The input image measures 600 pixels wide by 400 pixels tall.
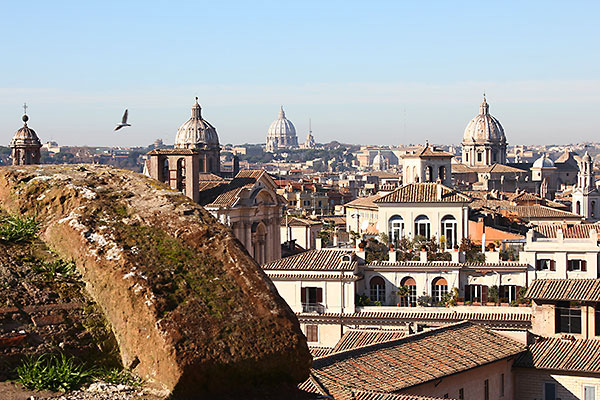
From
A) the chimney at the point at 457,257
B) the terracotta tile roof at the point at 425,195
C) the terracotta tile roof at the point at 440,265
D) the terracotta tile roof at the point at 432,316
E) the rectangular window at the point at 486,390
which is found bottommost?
the rectangular window at the point at 486,390

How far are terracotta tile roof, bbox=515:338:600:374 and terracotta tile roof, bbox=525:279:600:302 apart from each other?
1.41 metres

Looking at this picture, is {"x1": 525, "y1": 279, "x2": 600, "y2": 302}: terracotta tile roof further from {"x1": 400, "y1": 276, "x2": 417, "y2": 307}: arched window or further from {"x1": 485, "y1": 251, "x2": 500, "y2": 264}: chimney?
{"x1": 485, "y1": 251, "x2": 500, "y2": 264}: chimney

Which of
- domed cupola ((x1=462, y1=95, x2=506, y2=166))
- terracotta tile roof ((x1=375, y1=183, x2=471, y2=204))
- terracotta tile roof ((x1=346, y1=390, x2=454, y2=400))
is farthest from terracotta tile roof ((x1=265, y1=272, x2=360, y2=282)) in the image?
domed cupola ((x1=462, y1=95, x2=506, y2=166))

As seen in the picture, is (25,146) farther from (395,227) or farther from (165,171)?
(395,227)

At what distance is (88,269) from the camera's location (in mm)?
4277

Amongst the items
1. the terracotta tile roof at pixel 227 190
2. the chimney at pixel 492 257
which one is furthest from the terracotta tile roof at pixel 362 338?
the terracotta tile roof at pixel 227 190

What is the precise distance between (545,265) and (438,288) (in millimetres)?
3168

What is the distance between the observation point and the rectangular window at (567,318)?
24422mm

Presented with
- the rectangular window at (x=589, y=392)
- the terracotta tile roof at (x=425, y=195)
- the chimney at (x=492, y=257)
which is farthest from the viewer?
the terracotta tile roof at (x=425, y=195)

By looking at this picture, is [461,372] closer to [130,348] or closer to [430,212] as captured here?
[130,348]

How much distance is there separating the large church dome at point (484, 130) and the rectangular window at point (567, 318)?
117765mm

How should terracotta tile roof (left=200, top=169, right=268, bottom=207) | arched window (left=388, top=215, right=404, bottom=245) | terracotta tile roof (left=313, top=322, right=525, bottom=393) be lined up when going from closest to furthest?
terracotta tile roof (left=313, top=322, right=525, bottom=393), terracotta tile roof (left=200, top=169, right=268, bottom=207), arched window (left=388, top=215, right=404, bottom=245)

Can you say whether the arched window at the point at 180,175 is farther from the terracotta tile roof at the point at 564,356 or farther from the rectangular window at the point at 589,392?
the rectangular window at the point at 589,392

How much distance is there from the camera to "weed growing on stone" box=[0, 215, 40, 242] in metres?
4.57
